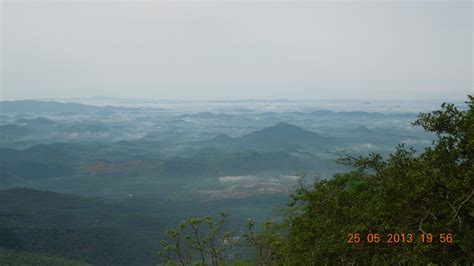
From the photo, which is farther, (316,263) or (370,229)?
(316,263)

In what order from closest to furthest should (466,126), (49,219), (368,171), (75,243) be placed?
(466,126) → (368,171) → (75,243) → (49,219)

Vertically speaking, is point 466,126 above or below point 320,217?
above

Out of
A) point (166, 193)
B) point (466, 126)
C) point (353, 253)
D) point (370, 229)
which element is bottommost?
point (166, 193)

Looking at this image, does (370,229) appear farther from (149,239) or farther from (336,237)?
(149,239)

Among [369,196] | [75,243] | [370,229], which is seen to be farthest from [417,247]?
[75,243]

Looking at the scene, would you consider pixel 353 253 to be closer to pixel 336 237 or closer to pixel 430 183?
pixel 336 237

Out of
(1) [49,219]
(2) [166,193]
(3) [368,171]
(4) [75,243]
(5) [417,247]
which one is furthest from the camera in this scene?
(2) [166,193]
